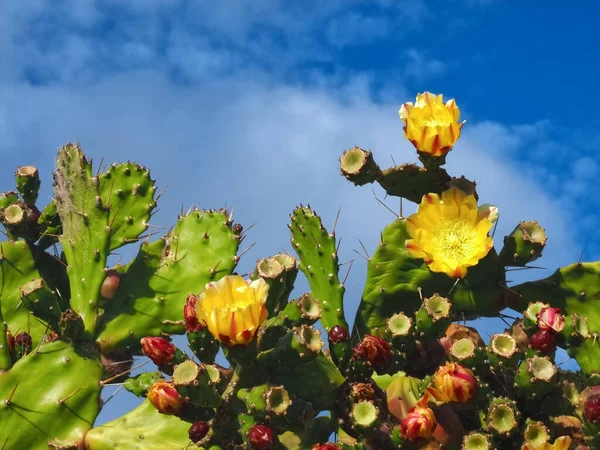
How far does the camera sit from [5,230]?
3215 millimetres

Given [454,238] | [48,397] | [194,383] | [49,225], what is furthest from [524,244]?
[49,225]

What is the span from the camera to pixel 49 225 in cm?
332

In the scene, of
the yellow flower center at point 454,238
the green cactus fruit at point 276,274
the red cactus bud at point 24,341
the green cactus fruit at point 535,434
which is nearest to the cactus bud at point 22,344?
the red cactus bud at point 24,341

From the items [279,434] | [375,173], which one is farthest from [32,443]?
[375,173]

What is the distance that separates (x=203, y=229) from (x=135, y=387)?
68cm

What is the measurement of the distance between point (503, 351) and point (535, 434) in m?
0.25

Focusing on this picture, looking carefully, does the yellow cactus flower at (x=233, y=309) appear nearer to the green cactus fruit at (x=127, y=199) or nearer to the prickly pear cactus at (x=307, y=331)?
the prickly pear cactus at (x=307, y=331)

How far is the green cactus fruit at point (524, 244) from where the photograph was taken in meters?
2.52

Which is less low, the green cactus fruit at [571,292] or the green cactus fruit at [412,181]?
the green cactus fruit at [412,181]

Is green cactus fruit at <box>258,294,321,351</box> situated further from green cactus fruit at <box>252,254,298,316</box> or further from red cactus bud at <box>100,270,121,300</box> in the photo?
red cactus bud at <box>100,270,121,300</box>

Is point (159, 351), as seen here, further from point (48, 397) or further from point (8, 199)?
point (8, 199)

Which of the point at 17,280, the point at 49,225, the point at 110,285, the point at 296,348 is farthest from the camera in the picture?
the point at 49,225

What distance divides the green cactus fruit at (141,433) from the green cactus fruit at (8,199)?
121cm

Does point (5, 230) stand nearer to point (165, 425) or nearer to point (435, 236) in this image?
point (165, 425)
